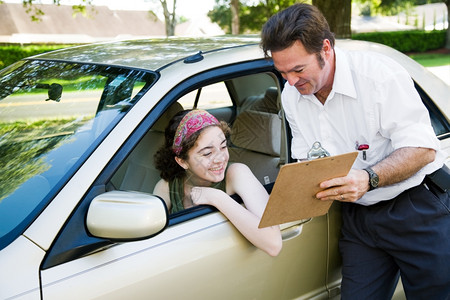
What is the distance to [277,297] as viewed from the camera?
2213mm

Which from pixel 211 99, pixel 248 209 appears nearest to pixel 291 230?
pixel 248 209

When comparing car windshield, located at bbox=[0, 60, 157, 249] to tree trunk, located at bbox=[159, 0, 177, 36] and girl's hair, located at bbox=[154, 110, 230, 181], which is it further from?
tree trunk, located at bbox=[159, 0, 177, 36]

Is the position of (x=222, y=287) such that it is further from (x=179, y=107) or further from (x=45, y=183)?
(x=179, y=107)

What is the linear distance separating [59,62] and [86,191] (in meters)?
1.04

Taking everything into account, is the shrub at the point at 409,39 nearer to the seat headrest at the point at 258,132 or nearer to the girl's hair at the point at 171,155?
the seat headrest at the point at 258,132

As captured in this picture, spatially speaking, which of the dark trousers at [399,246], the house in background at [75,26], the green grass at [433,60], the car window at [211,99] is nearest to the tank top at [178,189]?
the dark trousers at [399,246]

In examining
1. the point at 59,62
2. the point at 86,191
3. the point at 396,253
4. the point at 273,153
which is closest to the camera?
the point at 86,191

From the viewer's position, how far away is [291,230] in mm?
2223

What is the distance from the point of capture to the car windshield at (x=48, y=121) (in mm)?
1802

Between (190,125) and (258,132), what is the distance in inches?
29.8

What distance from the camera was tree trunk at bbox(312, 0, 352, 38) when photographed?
733 cm

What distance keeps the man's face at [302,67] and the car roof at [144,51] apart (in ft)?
1.34

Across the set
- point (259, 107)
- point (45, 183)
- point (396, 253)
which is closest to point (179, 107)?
point (259, 107)

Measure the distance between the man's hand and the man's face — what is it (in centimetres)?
41
